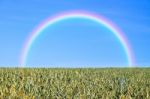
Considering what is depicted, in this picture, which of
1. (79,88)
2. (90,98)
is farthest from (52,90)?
(90,98)

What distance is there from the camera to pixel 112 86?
29.2m

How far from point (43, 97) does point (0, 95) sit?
104 inches

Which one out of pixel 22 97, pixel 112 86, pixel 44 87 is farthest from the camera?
pixel 112 86

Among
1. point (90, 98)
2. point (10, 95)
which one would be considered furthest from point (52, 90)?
point (10, 95)

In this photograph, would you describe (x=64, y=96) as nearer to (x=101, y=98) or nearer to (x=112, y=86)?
(x=101, y=98)

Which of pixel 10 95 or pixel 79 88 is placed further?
pixel 79 88

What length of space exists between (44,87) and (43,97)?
365cm

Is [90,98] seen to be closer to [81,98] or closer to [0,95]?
[81,98]

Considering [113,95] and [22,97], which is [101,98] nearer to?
[113,95]

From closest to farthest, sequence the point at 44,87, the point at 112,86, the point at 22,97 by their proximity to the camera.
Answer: the point at 22,97 < the point at 44,87 < the point at 112,86

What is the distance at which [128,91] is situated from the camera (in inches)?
1009

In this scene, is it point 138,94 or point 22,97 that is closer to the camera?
point 22,97

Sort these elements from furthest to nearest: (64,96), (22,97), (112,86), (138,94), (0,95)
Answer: (112,86) → (138,94) → (64,96) → (0,95) → (22,97)

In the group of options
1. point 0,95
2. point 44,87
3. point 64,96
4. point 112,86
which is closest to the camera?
point 0,95
